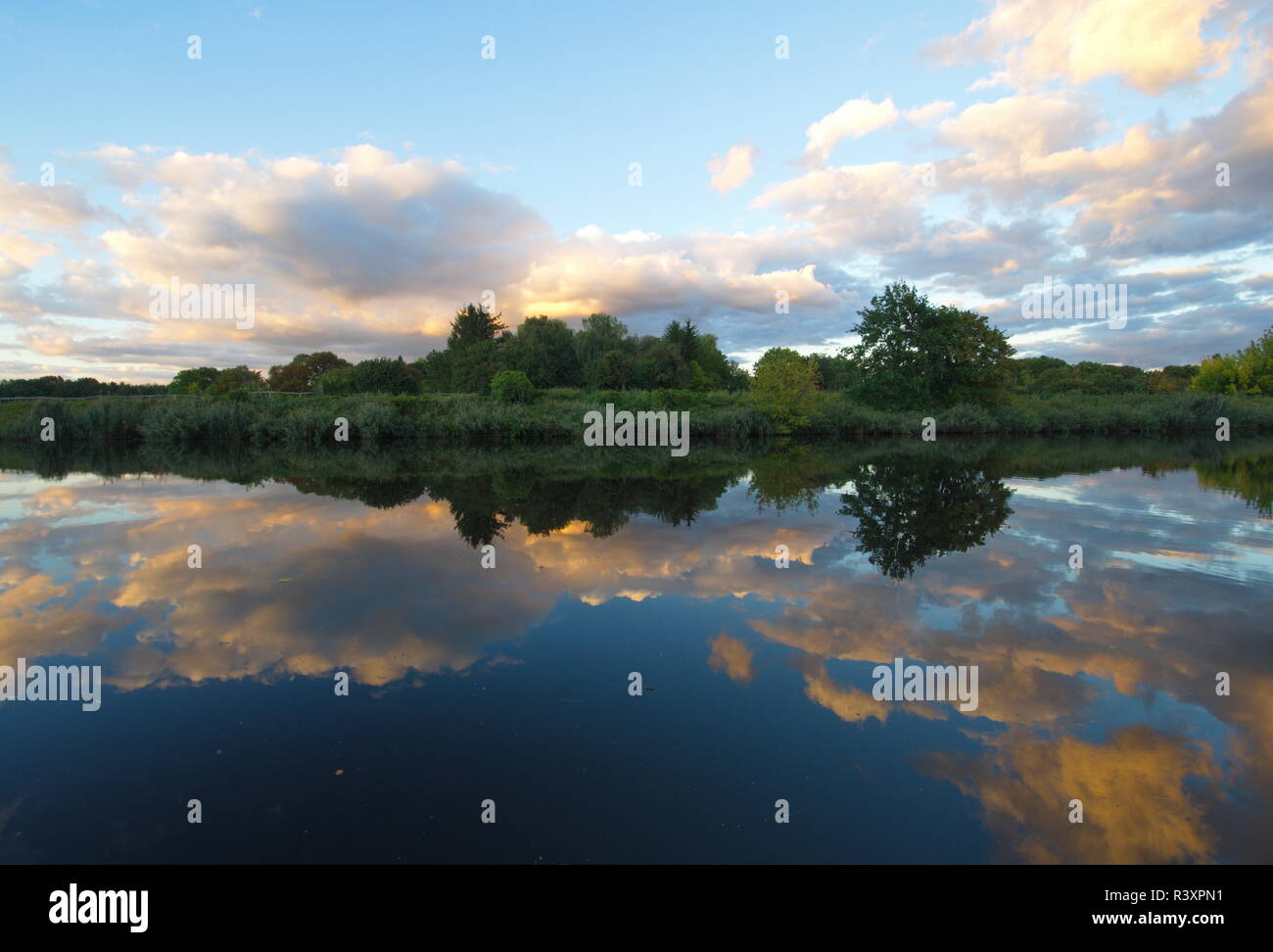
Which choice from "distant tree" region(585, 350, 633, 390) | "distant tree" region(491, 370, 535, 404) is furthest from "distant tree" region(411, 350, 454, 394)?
"distant tree" region(491, 370, 535, 404)

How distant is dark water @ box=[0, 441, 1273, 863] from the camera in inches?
119

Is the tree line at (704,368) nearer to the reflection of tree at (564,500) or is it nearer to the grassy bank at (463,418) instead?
the grassy bank at (463,418)

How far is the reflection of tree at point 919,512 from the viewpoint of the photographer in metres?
8.80

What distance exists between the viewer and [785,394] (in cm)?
4025

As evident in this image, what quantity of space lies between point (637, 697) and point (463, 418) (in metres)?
31.2

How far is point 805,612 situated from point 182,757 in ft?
16.7

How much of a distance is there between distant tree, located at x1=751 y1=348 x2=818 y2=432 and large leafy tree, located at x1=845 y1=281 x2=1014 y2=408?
821 centimetres

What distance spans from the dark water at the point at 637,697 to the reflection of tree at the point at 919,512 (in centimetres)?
14

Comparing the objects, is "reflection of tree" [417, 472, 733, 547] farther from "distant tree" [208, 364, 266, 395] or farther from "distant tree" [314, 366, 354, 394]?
"distant tree" [208, 364, 266, 395]

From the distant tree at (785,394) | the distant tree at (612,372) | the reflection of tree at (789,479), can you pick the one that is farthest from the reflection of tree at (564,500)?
the distant tree at (612,372)

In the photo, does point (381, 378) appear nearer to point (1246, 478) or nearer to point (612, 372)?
point (612, 372)

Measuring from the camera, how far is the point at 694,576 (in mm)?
7598
